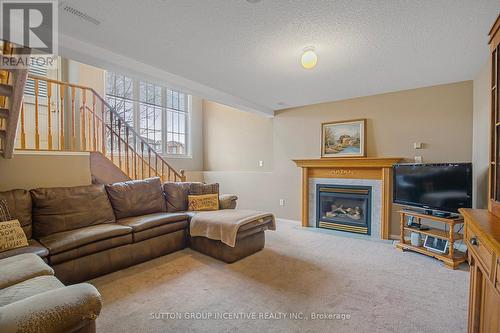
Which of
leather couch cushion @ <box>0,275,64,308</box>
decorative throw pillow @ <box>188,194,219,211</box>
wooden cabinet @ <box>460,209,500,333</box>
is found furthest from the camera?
decorative throw pillow @ <box>188,194,219,211</box>

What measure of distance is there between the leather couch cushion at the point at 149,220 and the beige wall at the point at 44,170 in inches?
37.5

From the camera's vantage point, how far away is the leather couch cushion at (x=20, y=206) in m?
2.35

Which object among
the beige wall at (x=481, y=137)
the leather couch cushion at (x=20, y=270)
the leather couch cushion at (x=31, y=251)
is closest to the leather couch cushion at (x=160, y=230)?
the leather couch cushion at (x=31, y=251)

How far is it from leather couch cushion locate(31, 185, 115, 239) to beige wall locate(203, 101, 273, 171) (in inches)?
125

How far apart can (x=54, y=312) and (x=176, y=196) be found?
2.75 metres

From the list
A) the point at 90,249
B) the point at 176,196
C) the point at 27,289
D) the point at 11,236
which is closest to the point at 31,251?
the point at 11,236

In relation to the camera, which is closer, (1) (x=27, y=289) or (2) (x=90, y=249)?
(1) (x=27, y=289)

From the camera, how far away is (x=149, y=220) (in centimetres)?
296

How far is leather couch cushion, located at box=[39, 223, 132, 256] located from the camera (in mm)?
2180

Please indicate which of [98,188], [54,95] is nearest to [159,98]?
[54,95]

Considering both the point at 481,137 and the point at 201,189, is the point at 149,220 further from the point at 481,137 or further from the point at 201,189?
the point at 481,137

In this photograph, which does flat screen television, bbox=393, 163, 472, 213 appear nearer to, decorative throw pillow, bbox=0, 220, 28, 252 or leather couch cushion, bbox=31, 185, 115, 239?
leather couch cushion, bbox=31, 185, 115, 239

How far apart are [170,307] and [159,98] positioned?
5.12m

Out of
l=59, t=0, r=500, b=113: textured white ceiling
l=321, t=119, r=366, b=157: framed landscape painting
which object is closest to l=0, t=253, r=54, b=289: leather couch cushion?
l=59, t=0, r=500, b=113: textured white ceiling
